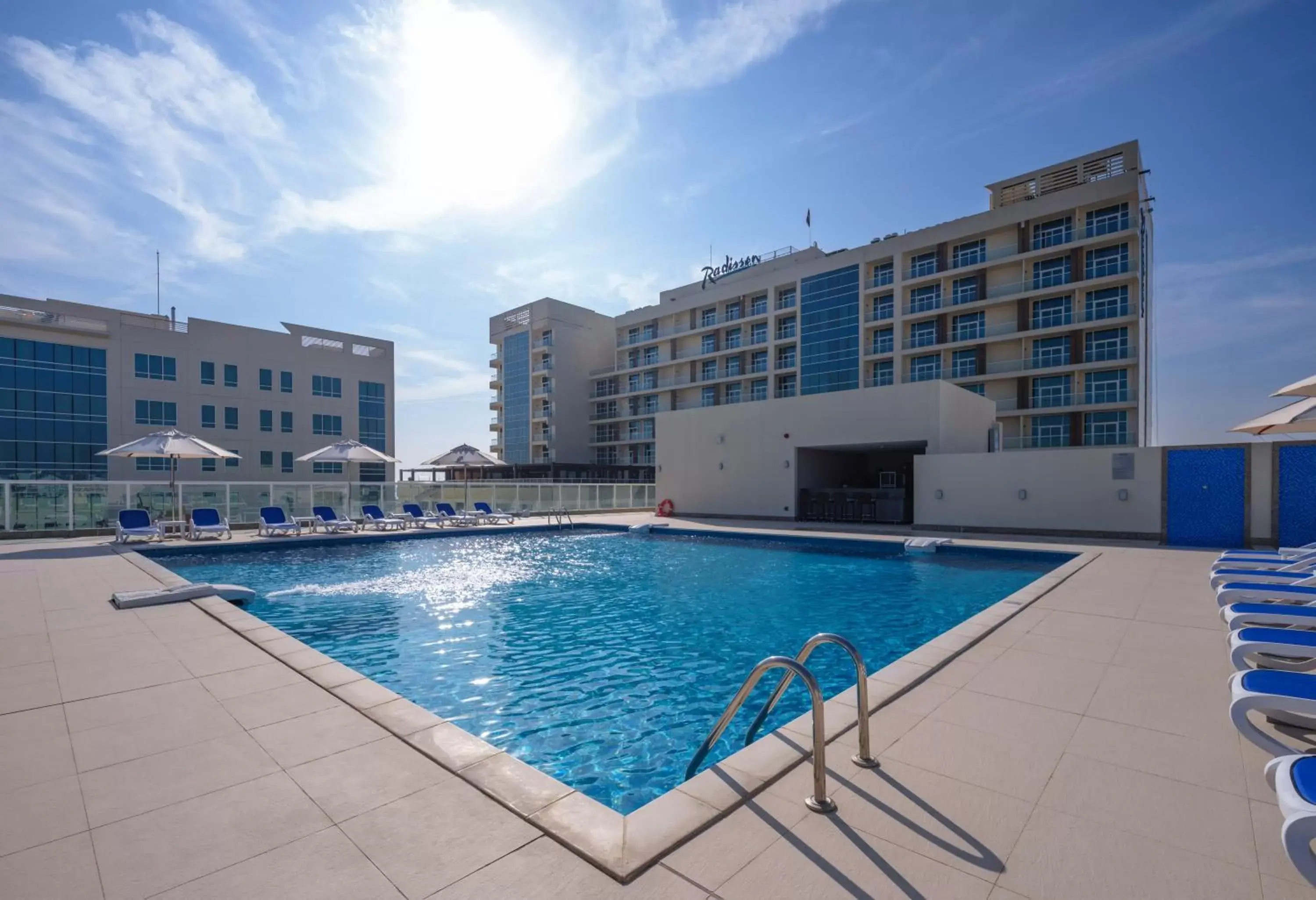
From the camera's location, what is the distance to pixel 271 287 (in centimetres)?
1753

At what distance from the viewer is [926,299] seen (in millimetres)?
34438

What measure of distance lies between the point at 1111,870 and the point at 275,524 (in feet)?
54.0

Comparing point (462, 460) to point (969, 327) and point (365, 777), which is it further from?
point (969, 327)

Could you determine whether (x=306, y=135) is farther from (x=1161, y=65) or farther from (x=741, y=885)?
(x=1161, y=65)

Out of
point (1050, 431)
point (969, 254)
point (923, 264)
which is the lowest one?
point (1050, 431)

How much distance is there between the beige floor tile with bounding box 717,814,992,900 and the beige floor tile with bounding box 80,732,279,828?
2350 mm

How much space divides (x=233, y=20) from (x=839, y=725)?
36.8ft

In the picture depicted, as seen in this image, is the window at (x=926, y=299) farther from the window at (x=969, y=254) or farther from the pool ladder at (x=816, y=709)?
the pool ladder at (x=816, y=709)

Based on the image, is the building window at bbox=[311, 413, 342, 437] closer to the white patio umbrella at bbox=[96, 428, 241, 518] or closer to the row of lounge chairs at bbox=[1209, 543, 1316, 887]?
the white patio umbrella at bbox=[96, 428, 241, 518]

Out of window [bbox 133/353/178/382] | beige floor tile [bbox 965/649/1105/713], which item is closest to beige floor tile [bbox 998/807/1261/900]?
beige floor tile [bbox 965/649/1105/713]

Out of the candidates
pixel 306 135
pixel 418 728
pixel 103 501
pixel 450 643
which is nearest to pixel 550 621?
pixel 450 643

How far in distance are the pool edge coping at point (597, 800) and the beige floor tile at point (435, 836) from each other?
9 centimetres

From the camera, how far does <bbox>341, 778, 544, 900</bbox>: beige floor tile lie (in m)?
2.08

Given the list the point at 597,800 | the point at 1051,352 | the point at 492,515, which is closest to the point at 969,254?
the point at 1051,352
